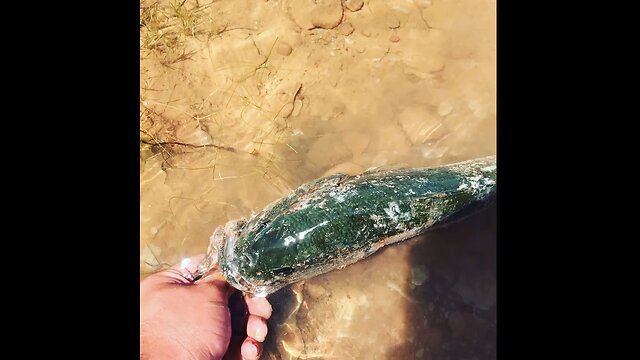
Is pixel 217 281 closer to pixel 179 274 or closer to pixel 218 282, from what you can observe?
pixel 218 282

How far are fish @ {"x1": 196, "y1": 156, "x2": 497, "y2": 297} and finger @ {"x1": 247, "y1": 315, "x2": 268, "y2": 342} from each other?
0.22m

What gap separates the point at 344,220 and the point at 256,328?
1082 mm

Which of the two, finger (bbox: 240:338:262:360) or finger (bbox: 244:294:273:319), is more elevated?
finger (bbox: 244:294:273:319)

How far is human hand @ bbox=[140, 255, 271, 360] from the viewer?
3477 mm

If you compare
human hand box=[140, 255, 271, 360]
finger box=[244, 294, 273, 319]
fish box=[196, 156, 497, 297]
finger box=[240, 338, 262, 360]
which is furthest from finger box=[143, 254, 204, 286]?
finger box=[240, 338, 262, 360]

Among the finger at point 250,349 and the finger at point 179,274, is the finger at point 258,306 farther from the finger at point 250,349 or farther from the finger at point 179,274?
the finger at point 179,274

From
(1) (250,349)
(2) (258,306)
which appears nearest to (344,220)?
(2) (258,306)

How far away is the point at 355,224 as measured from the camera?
3.25 meters

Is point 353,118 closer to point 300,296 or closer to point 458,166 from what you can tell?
point 458,166

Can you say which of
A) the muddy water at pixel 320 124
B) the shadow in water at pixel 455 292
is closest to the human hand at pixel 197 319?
the muddy water at pixel 320 124

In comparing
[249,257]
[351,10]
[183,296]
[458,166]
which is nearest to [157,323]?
[183,296]

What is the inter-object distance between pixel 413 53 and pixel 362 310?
196 cm

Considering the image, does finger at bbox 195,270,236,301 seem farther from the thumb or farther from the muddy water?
the muddy water

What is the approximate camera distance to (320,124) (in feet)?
12.3
